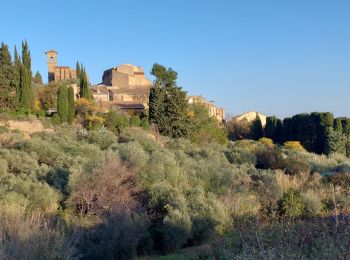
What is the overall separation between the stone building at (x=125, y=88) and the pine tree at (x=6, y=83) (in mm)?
14257

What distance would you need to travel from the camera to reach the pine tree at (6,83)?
2866cm

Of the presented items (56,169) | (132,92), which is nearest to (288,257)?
(56,169)

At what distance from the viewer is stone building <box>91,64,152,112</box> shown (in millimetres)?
49100

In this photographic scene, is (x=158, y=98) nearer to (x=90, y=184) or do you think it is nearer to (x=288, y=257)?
(x=90, y=184)

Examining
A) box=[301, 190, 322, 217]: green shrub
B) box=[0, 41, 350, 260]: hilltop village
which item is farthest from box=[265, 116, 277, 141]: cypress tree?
box=[301, 190, 322, 217]: green shrub

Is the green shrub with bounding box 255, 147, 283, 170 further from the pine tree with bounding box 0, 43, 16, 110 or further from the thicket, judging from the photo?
the thicket

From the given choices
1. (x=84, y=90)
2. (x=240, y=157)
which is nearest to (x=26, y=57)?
(x=84, y=90)

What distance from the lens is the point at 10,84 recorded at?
29.9 meters

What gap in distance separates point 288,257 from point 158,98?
91.8 ft

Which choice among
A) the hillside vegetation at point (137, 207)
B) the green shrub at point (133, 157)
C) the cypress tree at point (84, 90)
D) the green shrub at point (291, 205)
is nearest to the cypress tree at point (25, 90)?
the cypress tree at point (84, 90)

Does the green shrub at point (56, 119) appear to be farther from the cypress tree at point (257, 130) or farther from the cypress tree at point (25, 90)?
the cypress tree at point (257, 130)

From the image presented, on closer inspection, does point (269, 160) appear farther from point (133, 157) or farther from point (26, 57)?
point (26, 57)

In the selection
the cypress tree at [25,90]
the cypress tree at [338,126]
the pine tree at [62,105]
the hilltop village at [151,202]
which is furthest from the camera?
the cypress tree at [338,126]

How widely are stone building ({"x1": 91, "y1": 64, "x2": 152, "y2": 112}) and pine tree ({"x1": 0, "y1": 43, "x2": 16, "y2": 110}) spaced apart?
14257 mm
